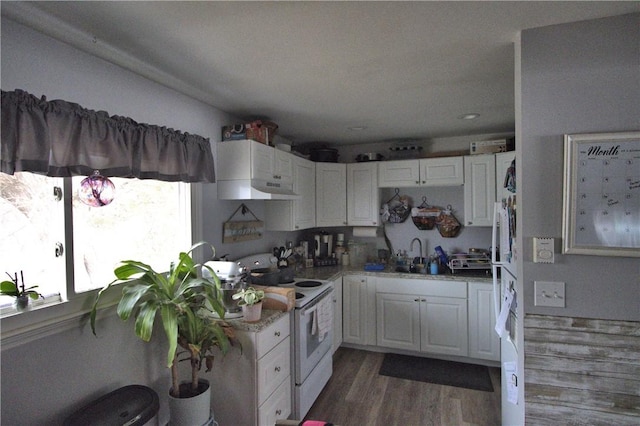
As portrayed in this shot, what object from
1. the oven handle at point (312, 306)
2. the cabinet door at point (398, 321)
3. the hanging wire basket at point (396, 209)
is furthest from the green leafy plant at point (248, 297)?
the hanging wire basket at point (396, 209)

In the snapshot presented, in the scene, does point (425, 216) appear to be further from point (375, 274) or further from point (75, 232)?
point (75, 232)

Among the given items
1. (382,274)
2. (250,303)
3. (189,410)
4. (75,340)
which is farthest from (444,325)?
(75,340)

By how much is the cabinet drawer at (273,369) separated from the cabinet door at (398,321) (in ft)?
4.61

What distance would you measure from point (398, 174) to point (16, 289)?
3.21m

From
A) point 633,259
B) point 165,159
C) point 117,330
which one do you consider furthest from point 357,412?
point 165,159

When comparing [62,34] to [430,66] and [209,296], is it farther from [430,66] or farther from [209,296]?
[430,66]

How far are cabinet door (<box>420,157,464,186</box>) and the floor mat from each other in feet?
6.02

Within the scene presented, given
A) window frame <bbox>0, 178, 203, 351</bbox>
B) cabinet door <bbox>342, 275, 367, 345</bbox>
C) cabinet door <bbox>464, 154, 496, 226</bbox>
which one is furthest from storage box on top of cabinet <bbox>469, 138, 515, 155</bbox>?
window frame <bbox>0, 178, 203, 351</bbox>

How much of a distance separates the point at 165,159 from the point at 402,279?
2.46m

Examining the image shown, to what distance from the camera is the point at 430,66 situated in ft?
6.15

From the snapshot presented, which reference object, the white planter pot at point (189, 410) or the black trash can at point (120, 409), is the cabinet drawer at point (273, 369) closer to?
the white planter pot at point (189, 410)

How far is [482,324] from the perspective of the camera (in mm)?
3025

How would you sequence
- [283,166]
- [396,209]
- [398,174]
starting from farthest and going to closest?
[396,209] < [398,174] < [283,166]

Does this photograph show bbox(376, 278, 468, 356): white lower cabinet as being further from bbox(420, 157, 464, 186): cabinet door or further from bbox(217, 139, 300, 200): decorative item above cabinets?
bbox(217, 139, 300, 200): decorative item above cabinets
